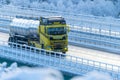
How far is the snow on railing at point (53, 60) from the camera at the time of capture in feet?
71.7

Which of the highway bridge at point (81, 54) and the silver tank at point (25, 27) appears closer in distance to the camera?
the highway bridge at point (81, 54)

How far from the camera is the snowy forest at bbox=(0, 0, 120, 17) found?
5060 centimetres

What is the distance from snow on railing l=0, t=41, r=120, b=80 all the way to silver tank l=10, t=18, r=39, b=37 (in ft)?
3.53

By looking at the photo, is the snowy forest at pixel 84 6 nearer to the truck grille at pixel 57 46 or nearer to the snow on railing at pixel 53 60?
the snow on railing at pixel 53 60

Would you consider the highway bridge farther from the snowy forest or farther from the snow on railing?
the snowy forest

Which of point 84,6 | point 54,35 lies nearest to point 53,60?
point 54,35

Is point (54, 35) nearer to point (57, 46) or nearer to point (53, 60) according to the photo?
point (57, 46)

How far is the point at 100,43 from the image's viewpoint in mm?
28484

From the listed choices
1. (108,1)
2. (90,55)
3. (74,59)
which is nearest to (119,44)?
(90,55)

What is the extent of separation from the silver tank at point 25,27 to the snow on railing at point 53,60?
1076 millimetres

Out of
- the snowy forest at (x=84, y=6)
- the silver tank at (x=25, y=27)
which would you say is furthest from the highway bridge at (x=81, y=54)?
the snowy forest at (x=84, y=6)

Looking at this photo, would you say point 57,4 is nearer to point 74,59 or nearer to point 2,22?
point 2,22

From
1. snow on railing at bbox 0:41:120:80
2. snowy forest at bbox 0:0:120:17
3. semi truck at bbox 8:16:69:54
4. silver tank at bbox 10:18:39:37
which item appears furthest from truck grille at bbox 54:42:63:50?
snowy forest at bbox 0:0:120:17

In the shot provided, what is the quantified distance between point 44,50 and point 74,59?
5.99 ft
